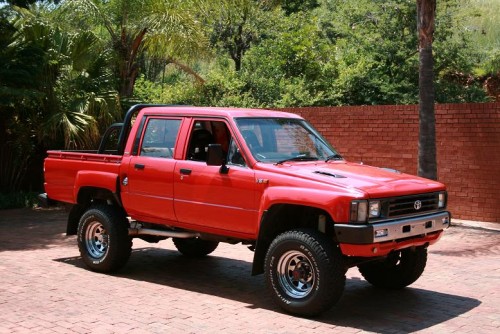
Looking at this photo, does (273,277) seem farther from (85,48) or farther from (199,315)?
(85,48)

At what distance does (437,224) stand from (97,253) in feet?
14.3

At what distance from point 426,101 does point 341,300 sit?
6318mm

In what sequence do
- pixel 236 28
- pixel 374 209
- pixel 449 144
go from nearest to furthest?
pixel 374 209 < pixel 449 144 < pixel 236 28

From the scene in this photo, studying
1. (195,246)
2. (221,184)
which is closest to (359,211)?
(221,184)

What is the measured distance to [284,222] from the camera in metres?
7.64

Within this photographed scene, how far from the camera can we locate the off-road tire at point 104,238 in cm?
898

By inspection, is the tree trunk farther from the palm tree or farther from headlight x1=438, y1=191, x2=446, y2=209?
the palm tree

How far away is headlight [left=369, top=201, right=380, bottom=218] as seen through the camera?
6.82 meters

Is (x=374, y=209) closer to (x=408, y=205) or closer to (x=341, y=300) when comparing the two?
(x=408, y=205)

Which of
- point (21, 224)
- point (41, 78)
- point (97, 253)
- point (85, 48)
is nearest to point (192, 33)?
point (85, 48)

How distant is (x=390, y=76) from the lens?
20.0 meters

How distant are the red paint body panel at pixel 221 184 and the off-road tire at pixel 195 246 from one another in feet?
4.66

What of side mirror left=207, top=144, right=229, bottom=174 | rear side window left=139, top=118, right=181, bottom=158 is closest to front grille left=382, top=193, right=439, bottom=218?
side mirror left=207, top=144, right=229, bottom=174

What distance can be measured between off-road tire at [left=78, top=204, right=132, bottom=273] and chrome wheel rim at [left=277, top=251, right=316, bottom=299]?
259cm
